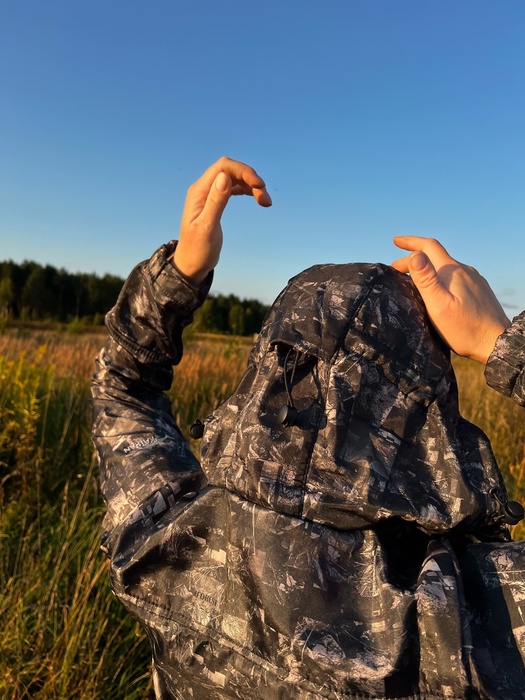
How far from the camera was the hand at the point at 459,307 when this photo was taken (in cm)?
115

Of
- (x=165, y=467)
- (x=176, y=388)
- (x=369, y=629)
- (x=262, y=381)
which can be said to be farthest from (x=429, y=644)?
(x=176, y=388)

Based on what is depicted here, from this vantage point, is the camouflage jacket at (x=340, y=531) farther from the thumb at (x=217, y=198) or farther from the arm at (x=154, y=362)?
the thumb at (x=217, y=198)

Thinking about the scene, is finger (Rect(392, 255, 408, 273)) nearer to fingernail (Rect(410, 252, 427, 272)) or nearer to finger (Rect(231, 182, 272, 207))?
fingernail (Rect(410, 252, 427, 272))

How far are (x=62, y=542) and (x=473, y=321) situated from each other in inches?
104

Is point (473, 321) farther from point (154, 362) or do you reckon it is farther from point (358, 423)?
point (154, 362)

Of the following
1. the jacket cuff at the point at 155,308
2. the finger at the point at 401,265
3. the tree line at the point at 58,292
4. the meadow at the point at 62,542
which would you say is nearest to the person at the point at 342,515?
the finger at the point at 401,265

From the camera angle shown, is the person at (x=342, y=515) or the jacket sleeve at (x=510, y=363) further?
the jacket sleeve at (x=510, y=363)

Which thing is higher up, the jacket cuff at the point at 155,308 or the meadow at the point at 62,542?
the jacket cuff at the point at 155,308

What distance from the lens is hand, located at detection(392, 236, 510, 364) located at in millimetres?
1152

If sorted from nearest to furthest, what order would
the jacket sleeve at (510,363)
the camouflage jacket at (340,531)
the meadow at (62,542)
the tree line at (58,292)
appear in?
1. the camouflage jacket at (340,531)
2. the jacket sleeve at (510,363)
3. the meadow at (62,542)
4. the tree line at (58,292)

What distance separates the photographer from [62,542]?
3148 millimetres

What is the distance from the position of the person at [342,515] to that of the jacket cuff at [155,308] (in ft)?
0.53

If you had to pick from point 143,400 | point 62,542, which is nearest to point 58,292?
point 62,542

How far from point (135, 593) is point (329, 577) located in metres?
0.42
